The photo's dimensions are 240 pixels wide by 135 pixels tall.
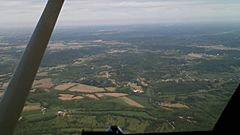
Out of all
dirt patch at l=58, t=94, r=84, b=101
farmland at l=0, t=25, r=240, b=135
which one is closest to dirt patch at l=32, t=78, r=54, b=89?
farmland at l=0, t=25, r=240, b=135

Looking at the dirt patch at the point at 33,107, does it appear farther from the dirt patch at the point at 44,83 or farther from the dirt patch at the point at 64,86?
the dirt patch at the point at 64,86

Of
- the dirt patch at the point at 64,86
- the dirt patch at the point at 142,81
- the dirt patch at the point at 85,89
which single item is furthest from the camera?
the dirt patch at the point at 142,81

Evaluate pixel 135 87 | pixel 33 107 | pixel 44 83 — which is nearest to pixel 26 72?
pixel 33 107

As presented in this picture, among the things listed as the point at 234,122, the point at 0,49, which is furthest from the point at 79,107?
the point at 234,122

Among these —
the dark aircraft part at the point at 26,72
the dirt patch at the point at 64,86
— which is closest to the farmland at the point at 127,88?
the dirt patch at the point at 64,86

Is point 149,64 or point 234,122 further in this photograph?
point 149,64

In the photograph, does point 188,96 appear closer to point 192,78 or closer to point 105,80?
point 192,78

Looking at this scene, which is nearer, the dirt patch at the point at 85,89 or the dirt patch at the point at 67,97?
the dirt patch at the point at 67,97

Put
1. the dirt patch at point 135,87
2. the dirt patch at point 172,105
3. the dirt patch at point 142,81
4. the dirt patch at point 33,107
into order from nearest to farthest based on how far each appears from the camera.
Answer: the dirt patch at point 33,107 → the dirt patch at point 172,105 → the dirt patch at point 135,87 → the dirt patch at point 142,81

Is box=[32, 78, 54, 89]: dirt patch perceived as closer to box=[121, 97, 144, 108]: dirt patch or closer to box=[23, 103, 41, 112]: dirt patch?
box=[23, 103, 41, 112]: dirt patch
